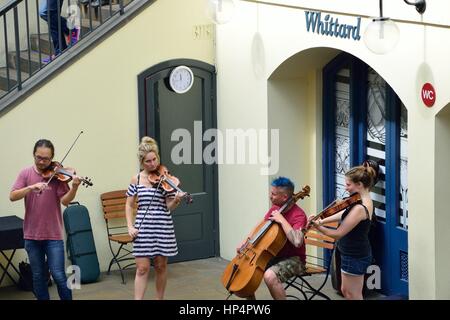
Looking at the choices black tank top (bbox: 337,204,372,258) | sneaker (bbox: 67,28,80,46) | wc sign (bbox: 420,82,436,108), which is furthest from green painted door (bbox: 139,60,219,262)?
black tank top (bbox: 337,204,372,258)

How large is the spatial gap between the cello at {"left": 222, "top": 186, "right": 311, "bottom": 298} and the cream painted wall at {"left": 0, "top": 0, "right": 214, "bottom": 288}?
2.83 metres

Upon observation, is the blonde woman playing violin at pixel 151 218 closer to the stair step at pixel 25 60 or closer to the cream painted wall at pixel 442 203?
the cream painted wall at pixel 442 203

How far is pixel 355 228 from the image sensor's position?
8.78 metres

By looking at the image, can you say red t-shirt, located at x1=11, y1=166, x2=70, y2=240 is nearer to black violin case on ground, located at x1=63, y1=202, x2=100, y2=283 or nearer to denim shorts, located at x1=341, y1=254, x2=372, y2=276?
black violin case on ground, located at x1=63, y1=202, x2=100, y2=283

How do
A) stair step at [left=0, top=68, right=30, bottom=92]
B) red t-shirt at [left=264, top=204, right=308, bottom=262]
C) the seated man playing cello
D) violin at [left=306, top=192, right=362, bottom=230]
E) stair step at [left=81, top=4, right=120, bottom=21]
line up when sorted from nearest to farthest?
violin at [left=306, top=192, right=362, bottom=230] → the seated man playing cello → red t-shirt at [left=264, top=204, right=308, bottom=262] → stair step at [left=0, top=68, right=30, bottom=92] → stair step at [left=81, top=4, right=120, bottom=21]

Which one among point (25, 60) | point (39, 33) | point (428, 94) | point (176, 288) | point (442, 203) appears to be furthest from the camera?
point (25, 60)

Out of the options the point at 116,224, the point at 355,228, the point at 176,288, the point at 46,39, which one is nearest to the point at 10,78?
the point at 46,39

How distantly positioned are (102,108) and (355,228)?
3744 mm

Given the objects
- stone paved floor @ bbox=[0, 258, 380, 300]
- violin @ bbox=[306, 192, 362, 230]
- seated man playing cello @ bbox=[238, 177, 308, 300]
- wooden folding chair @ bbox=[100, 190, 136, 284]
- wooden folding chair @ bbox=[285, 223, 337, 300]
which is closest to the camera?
violin @ bbox=[306, 192, 362, 230]

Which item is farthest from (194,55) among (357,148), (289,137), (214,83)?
(357,148)

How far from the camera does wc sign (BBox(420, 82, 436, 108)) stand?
912 centimetres

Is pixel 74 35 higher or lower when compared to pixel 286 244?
higher

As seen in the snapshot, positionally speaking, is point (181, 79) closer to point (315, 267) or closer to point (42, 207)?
point (315, 267)

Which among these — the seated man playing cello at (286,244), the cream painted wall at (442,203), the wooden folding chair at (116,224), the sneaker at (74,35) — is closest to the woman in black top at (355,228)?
the seated man playing cello at (286,244)
